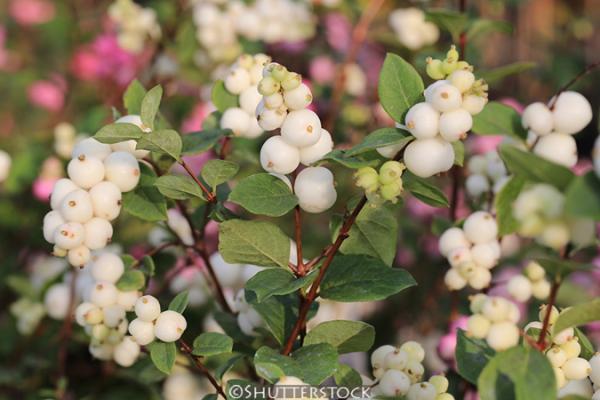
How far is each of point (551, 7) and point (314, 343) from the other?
254 cm

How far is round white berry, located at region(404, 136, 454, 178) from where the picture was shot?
70 cm

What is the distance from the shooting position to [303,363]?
0.77m

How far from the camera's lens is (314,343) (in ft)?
2.71

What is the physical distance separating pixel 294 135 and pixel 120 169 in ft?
A: 0.79

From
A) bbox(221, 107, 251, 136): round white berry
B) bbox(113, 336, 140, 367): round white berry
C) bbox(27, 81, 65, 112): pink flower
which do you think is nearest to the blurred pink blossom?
bbox(27, 81, 65, 112): pink flower

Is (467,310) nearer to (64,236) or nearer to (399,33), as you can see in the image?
(64,236)

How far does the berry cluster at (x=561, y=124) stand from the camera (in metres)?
0.71

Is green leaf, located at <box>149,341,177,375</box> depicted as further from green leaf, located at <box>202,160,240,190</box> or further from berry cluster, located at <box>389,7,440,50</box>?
berry cluster, located at <box>389,7,440,50</box>

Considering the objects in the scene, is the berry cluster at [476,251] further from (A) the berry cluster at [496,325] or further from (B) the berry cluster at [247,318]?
(B) the berry cluster at [247,318]

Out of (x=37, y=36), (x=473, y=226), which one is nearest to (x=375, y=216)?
(x=473, y=226)

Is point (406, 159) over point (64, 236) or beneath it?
over

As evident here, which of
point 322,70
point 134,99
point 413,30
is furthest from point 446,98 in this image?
point 322,70

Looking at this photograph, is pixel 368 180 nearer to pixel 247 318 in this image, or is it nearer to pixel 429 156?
pixel 429 156

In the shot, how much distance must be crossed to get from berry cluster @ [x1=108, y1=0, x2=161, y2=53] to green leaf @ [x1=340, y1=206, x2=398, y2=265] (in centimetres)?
102
